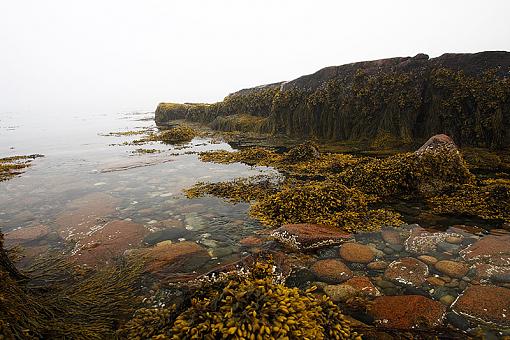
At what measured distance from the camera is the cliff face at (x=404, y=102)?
15.5 meters

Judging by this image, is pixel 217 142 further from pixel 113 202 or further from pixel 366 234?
pixel 366 234

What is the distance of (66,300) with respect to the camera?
14.7 ft

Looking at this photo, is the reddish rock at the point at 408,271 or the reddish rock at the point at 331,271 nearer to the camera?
the reddish rock at the point at 408,271

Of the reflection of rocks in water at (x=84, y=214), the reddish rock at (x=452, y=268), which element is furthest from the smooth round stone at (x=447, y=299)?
the reflection of rocks in water at (x=84, y=214)

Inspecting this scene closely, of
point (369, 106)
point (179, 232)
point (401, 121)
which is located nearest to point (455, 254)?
point (179, 232)

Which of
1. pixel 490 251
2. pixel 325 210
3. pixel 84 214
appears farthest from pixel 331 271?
pixel 84 214

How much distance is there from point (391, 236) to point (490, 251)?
1.72 meters

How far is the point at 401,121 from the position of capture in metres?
18.1

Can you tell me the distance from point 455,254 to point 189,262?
16.5ft

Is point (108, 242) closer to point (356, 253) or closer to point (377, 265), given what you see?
point (356, 253)

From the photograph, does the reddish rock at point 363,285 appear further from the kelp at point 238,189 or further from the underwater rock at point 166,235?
the kelp at point 238,189

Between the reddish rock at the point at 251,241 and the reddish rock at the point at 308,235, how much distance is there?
35cm

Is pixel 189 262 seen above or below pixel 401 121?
below

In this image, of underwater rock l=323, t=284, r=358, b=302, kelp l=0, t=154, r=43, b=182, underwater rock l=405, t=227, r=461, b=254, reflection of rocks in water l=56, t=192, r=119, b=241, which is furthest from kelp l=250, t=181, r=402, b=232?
kelp l=0, t=154, r=43, b=182
